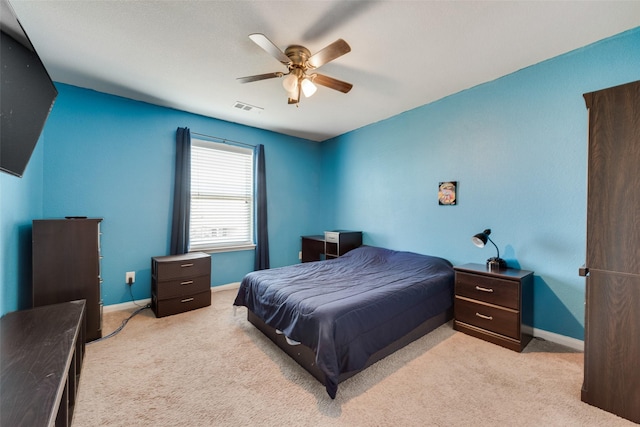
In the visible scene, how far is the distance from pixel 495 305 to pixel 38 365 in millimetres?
3097

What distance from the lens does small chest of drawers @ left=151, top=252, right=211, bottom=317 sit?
9.49 ft

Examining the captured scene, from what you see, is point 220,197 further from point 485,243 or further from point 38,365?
point 485,243

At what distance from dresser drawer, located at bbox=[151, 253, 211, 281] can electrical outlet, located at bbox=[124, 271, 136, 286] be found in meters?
0.22

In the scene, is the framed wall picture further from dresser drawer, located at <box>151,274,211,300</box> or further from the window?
dresser drawer, located at <box>151,274,211,300</box>

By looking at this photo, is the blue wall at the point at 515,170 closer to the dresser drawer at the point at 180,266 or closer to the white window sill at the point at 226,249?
the white window sill at the point at 226,249

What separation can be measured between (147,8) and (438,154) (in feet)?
10.3

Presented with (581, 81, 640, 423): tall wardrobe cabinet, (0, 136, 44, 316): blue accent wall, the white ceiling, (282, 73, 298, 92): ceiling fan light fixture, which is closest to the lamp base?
(581, 81, 640, 423): tall wardrobe cabinet

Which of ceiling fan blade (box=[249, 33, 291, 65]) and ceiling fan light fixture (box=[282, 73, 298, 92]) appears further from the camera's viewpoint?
ceiling fan light fixture (box=[282, 73, 298, 92])

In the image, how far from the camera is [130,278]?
3.18 metres

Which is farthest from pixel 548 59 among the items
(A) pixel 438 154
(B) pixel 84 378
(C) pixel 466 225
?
(B) pixel 84 378

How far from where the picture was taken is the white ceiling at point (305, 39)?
1.75 meters

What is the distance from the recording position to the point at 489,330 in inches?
92.4

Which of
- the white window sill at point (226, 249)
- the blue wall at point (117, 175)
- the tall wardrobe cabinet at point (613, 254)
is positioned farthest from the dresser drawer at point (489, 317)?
the blue wall at point (117, 175)

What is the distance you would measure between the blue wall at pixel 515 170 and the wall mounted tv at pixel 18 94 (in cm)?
356
